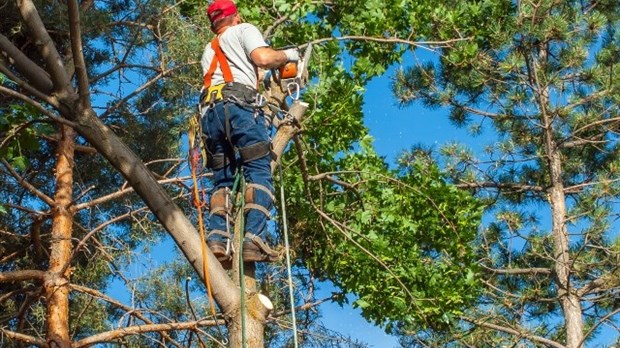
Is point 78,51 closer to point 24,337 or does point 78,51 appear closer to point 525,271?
point 24,337

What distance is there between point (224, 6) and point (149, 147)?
6.97 metres

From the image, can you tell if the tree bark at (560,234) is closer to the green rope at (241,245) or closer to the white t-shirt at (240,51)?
the white t-shirt at (240,51)

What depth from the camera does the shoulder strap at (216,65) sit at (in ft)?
20.1

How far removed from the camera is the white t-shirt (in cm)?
607

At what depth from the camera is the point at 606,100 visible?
578 inches

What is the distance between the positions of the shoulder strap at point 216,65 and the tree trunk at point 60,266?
435 centimetres

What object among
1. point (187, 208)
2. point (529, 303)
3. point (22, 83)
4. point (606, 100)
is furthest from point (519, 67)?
point (22, 83)

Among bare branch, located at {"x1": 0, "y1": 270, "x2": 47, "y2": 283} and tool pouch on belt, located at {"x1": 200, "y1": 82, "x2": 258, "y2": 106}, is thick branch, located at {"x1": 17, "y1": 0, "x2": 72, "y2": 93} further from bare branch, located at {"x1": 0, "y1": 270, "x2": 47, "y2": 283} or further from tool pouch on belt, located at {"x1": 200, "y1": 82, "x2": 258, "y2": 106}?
bare branch, located at {"x1": 0, "y1": 270, "x2": 47, "y2": 283}

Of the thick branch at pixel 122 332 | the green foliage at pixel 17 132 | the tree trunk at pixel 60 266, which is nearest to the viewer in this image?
the green foliage at pixel 17 132

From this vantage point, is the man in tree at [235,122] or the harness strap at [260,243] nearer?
the harness strap at [260,243]

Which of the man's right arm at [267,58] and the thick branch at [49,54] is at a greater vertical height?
the man's right arm at [267,58]

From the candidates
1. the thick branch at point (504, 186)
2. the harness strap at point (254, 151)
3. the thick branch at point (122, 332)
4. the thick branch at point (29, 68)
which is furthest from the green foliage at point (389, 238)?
the thick branch at point (504, 186)

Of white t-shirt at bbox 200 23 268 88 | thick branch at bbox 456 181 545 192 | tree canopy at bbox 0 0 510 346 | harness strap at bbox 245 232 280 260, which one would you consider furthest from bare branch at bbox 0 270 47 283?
thick branch at bbox 456 181 545 192

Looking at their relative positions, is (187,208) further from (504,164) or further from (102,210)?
(504,164)
